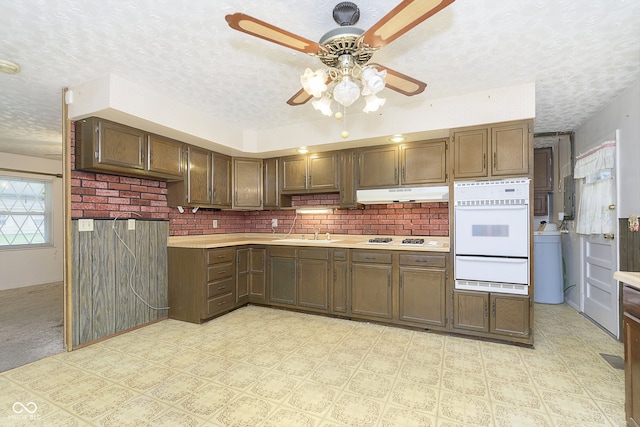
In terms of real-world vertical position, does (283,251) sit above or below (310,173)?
below

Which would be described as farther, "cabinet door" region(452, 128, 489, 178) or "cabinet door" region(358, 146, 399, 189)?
"cabinet door" region(358, 146, 399, 189)

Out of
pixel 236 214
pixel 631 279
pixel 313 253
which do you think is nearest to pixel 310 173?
pixel 313 253

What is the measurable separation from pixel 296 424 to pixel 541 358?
2.22 meters

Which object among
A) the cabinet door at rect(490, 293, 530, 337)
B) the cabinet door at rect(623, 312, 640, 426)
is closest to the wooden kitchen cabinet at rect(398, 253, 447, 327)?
the cabinet door at rect(490, 293, 530, 337)

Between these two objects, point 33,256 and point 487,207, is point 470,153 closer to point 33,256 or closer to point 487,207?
point 487,207

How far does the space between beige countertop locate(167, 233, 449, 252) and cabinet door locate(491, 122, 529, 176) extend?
968 mm

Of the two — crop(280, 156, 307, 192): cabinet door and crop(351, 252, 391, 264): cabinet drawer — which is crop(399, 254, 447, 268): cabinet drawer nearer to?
crop(351, 252, 391, 264): cabinet drawer

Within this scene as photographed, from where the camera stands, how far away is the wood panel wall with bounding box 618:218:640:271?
9.12 feet

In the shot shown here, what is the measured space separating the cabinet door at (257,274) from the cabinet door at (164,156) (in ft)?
4.61

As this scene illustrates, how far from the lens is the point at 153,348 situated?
282 cm

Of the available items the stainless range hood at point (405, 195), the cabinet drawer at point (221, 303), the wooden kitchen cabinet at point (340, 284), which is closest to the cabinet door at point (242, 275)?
the cabinet drawer at point (221, 303)

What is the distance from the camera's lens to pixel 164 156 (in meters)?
3.43

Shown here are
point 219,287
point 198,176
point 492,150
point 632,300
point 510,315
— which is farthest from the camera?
point 198,176

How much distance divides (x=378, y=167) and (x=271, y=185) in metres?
1.64
